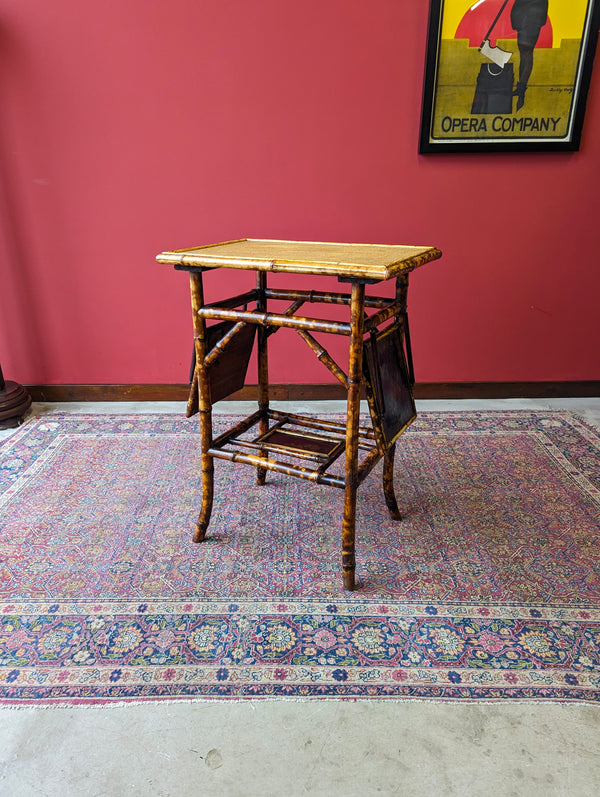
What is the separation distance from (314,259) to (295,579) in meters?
1.06

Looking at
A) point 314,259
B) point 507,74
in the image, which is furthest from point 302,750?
point 507,74

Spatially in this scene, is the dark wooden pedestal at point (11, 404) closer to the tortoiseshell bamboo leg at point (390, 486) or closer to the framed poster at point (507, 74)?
the tortoiseshell bamboo leg at point (390, 486)

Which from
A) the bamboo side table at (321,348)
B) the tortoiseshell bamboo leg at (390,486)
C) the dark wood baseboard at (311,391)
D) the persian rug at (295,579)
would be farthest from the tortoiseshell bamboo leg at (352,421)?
the dark wood baseboard at (311,391)

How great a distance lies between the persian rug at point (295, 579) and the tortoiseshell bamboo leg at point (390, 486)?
0.16 feet

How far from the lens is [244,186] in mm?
2969

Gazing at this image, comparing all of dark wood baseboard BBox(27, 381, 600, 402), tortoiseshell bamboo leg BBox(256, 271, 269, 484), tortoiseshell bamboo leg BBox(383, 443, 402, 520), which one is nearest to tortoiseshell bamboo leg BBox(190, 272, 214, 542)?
tortoiseshell bamboo leg BBox(256, 271, 269, 484)

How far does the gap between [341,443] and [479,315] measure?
1.62 m

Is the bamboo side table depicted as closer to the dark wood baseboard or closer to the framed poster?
the dark wood baseboard

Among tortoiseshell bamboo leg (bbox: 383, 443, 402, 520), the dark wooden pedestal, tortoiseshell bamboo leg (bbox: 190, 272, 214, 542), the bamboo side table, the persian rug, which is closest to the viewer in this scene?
the persian rug

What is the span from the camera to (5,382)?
3.11 metres

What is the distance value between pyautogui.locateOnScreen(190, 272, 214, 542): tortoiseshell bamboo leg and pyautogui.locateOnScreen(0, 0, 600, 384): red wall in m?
1.37

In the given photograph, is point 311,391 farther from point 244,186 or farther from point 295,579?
point 295,579

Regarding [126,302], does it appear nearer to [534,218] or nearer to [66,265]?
[66,265]

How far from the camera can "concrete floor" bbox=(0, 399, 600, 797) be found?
1205 mm
